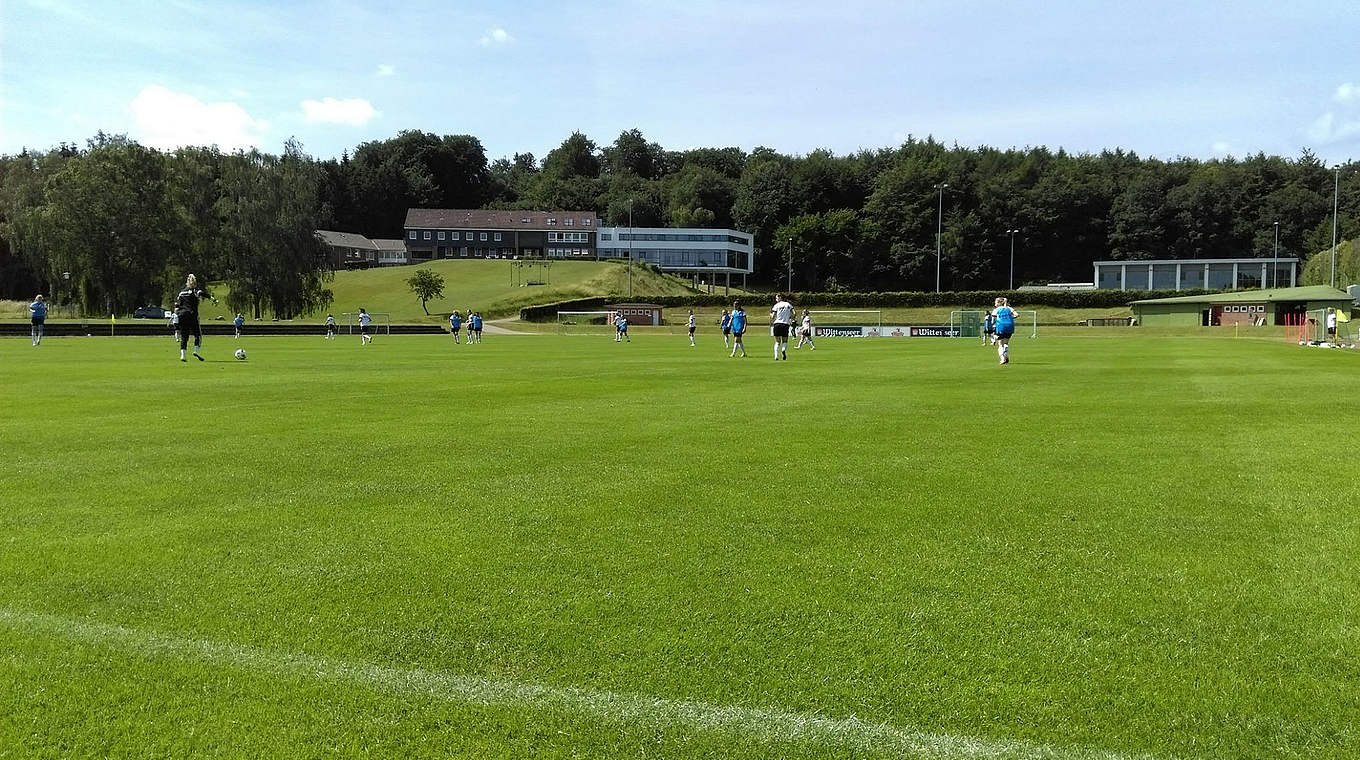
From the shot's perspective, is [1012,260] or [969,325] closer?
[969,325]

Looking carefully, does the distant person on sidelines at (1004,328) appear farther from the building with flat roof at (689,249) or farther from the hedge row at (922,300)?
the building with flat roof at (689,249)

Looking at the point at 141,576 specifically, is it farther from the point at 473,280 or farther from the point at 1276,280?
the point at 1276,280

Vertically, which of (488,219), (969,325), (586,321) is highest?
(488,219)

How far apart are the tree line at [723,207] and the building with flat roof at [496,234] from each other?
10.4 metres

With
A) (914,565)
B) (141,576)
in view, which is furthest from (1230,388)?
(141,576)

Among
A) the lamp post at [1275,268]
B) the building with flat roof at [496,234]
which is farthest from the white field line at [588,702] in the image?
the building with flat roof at [496,234]

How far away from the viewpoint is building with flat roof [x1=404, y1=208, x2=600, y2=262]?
153125mm

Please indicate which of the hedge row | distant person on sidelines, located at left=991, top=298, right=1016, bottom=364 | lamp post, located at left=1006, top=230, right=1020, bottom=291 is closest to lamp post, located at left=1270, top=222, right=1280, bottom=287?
the hedge row

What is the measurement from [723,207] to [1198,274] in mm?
79070

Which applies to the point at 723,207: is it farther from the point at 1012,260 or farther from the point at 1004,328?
the point at 1004,328

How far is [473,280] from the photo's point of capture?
121 meters

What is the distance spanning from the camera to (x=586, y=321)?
8556 cm

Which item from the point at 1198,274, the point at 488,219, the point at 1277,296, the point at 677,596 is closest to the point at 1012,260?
the point at 1198,274

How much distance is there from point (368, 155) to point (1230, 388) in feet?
588
